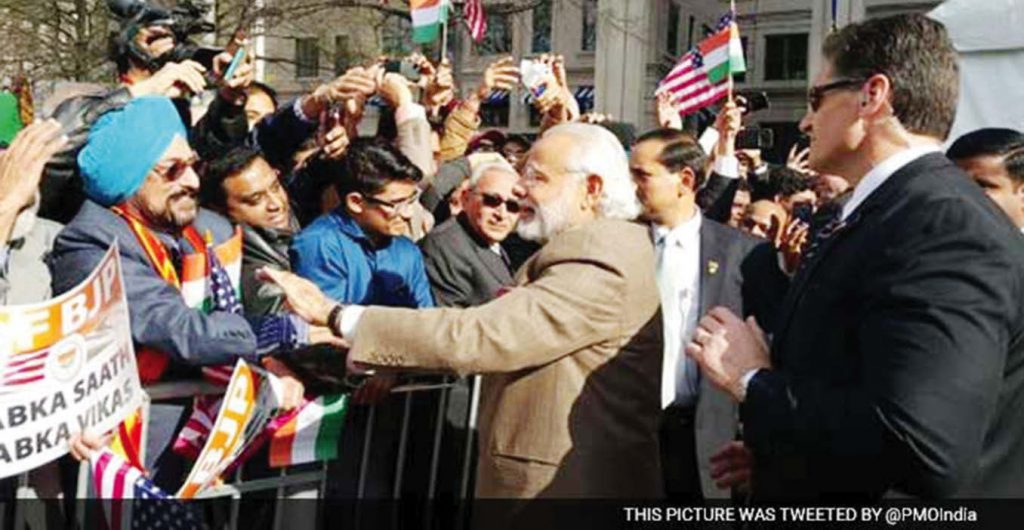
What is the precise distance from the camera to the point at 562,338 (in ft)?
9.19

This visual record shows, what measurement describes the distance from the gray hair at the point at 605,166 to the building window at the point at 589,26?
37437 mm

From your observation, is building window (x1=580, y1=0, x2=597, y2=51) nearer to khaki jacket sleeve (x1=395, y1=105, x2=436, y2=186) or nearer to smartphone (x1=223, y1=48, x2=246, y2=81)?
smartphone (x1=223, y1=48, x2=246, y2=81)

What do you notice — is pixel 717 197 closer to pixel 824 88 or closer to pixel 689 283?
pixel 689 283

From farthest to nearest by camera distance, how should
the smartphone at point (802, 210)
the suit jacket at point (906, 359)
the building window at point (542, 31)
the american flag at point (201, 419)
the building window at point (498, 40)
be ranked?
the building window at point (542, 31), the building window at point (498, 40), the smartphone at point (802, 210), the american flag at point (201, 419), the suit jacket at point (906, 359)

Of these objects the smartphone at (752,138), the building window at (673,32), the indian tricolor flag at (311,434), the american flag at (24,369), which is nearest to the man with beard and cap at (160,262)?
the indian tricolor flag at (311,434)

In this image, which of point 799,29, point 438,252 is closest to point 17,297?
point 438,252

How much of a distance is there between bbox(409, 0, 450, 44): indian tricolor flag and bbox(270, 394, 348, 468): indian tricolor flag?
20.1ft

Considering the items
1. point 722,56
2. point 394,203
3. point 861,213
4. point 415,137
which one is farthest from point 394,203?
point 722,56

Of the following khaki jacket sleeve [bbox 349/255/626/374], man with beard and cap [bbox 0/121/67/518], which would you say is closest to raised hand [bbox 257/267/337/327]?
khaki jacket sleeve [bbox 349/255/626/374]

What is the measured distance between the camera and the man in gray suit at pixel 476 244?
4.53 metres

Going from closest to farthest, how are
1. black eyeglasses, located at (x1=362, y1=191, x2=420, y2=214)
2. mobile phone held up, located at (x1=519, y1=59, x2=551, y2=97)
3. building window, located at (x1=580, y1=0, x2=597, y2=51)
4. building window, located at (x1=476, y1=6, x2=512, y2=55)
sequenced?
black eyeglasses, located at (x1=362, y1=191, x2=420, y2=214)
mobile phone held up, located at (x1=519, y1=59, x2=551, y2=97)
building window, located at (x1=580, y1=0, x2=597, y2=51)
building window, located at (x1=476, y1=6, x2=512, y2=55)

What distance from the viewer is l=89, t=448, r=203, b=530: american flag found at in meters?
2.63

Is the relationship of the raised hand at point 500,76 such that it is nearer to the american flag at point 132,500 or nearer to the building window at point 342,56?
the american flag at point 132,500

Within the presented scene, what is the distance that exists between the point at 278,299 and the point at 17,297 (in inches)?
36.9
